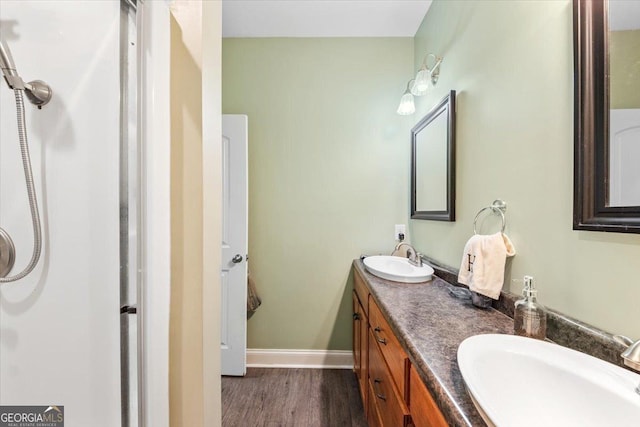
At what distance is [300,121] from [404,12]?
106cm

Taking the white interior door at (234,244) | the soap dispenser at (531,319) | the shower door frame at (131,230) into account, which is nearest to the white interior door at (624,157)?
the soap dispenser at (531,319)

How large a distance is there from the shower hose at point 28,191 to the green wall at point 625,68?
1487 millimetres

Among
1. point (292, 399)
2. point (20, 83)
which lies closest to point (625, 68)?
point (20, 83)

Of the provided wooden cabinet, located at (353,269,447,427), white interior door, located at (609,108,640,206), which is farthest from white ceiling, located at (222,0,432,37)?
wooden cabinet, located at (353,269,447,427)

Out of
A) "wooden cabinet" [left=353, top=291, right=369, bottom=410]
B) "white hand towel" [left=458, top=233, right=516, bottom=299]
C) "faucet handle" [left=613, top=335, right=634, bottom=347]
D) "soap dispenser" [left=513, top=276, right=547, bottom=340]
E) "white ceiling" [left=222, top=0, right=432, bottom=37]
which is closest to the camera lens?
"faucet handle" [left=613, top=335, right=634, bottom=347]

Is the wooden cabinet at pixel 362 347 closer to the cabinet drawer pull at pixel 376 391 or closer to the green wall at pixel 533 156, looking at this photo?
the cabinet drawer pull at pixel 376 391

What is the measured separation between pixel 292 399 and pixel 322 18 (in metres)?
2.72

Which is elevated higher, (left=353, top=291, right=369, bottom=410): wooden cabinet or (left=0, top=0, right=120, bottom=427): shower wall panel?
(left=0, top=0, right=120, bottom=427): shower wall panel

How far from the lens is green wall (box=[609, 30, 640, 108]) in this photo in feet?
1.90

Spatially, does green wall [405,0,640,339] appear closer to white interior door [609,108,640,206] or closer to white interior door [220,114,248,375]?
white interior door [609,108,640,206]

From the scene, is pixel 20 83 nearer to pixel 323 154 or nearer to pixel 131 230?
pixel 131 230

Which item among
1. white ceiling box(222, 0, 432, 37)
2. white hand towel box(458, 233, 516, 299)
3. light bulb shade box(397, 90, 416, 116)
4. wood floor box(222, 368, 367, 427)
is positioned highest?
white ceiling box(222, 0, 432, 37)

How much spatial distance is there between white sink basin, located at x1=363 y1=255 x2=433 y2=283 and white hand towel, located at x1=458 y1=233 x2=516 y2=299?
326 mm

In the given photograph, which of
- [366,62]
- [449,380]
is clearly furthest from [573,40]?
[366,62]
